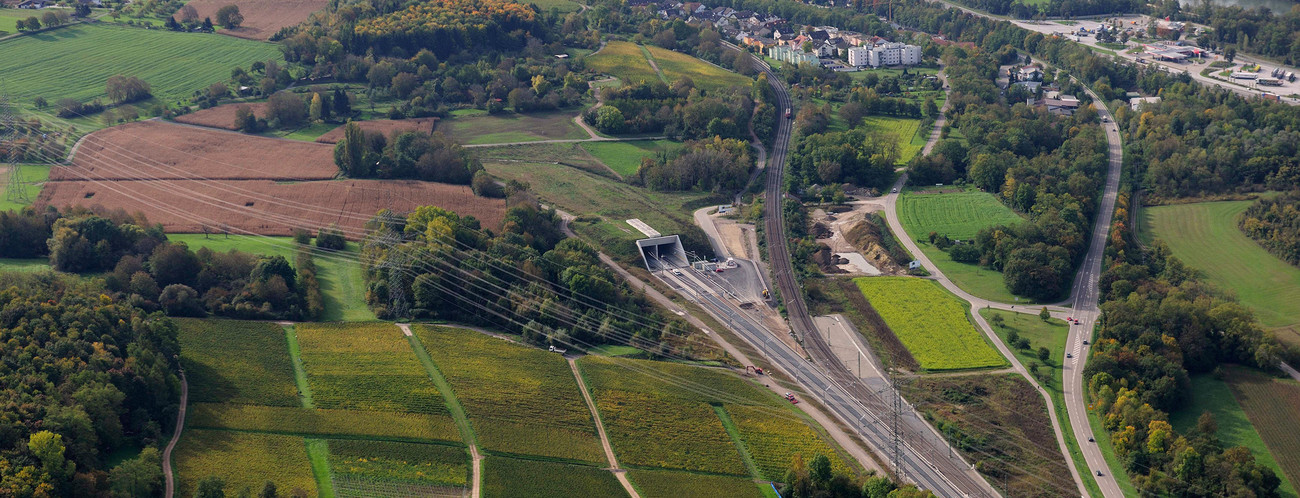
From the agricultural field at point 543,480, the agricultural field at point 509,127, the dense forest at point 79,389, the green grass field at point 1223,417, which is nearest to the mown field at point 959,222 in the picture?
the green grass field at point 1223,417

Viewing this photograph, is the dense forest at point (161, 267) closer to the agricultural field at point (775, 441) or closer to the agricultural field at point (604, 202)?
the agricultural field at point (604, 202)

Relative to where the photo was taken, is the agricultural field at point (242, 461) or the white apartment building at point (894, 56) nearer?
the agricultural field at point (242, 461)

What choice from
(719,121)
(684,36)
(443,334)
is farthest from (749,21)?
(443,334)

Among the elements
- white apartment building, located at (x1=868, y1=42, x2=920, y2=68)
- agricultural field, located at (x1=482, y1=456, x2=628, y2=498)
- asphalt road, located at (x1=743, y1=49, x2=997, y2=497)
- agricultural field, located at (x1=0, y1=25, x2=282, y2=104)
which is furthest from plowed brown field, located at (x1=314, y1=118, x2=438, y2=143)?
white apartment building, located at (x1=868, y1=42, x2=920, y2=68)

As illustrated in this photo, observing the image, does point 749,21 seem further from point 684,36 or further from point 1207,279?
point 1207,279

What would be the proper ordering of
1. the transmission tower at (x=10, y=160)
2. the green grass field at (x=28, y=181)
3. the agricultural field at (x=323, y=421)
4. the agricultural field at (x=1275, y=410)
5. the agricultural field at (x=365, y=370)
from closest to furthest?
the agricultural field at (x=323, y=421)
the agricultural field at (x=1275, y=410)
the agricultural field at (x=365, y=370)
the green grass field at (x=28, y=181)
the transmission tower at (x=10, y=160)

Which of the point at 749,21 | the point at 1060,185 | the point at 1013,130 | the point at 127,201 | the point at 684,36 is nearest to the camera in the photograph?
the point at 127,201
